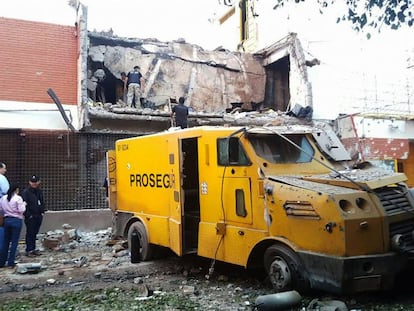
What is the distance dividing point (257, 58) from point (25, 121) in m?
8.76

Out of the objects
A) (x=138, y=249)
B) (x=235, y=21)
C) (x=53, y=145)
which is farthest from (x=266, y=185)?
(x=235, y=21)

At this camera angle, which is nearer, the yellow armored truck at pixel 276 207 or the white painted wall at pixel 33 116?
the yellow armored truck at pixel 276 207

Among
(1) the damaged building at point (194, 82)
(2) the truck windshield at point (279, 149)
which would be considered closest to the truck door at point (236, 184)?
(2) the truck windshield at point (279, 149)

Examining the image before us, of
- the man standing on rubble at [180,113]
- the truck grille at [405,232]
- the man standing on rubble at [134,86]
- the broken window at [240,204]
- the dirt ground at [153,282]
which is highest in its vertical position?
the man standing on rubble at [134,86]

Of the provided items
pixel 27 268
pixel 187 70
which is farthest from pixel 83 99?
pixel 27 268

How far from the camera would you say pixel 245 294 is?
19.4 ft

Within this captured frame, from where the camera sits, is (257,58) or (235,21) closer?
(257,58)

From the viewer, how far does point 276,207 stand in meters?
5.50

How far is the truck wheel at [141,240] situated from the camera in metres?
8.12

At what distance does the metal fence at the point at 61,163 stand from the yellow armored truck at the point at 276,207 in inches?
162

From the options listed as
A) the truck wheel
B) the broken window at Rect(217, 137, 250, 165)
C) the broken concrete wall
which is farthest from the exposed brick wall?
the broken window at Rect(217, 137, 250, 165)

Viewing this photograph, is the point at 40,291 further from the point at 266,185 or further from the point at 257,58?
the point at 257,58

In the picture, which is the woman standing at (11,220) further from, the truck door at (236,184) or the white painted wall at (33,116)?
the truck door at (236,184)

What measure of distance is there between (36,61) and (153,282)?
828cm
